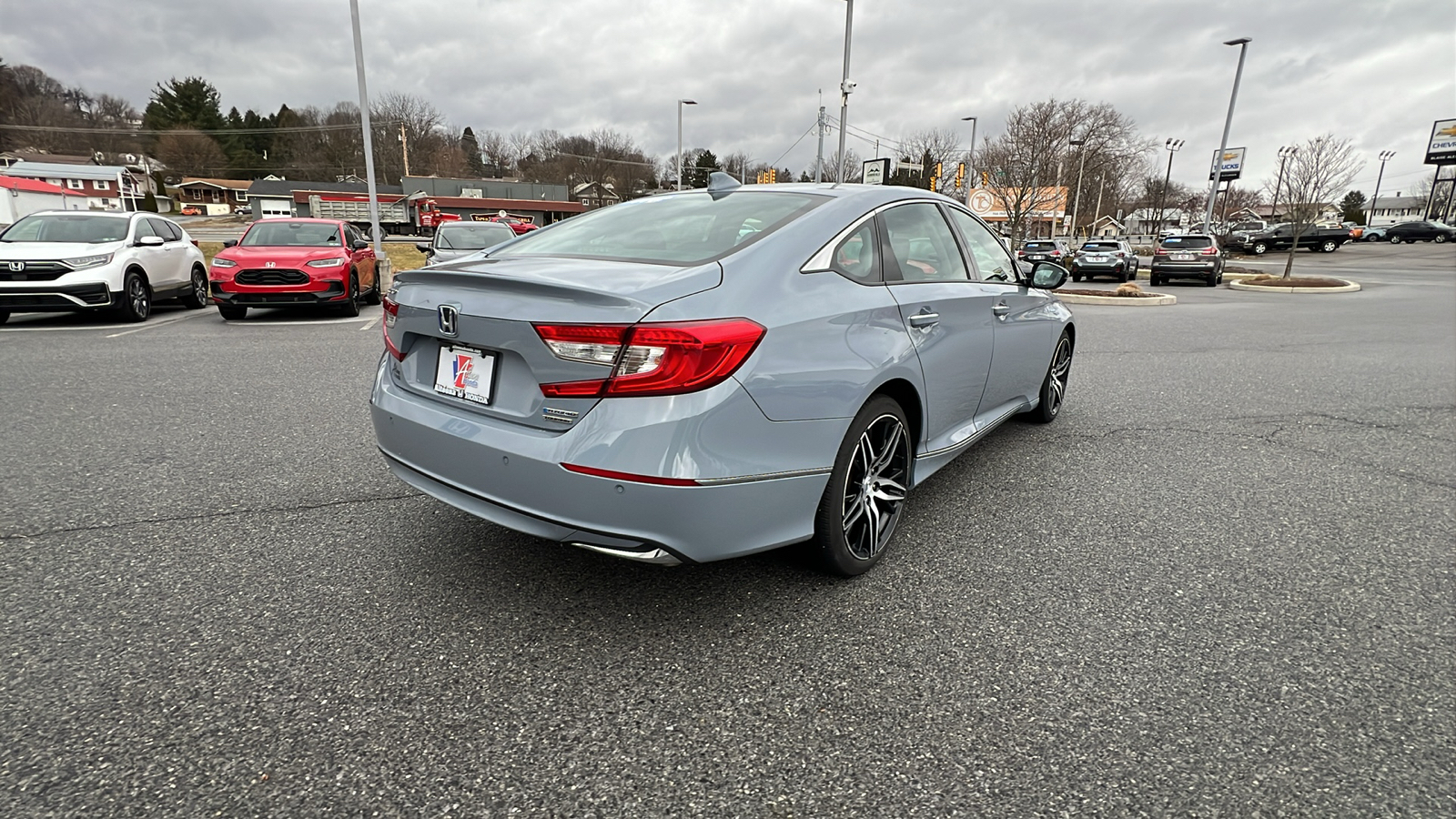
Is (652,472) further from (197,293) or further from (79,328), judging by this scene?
(197,293)

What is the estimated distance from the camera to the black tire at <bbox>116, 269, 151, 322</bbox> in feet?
33.2

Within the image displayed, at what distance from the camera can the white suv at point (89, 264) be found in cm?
939

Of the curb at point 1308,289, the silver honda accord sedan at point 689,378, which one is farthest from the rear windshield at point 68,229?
the curb at point 1308,289

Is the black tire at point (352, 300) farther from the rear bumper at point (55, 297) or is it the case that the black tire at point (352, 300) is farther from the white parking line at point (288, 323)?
the rear bumper at point (55, 297)

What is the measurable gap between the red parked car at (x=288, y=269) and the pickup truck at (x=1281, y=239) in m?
46.4

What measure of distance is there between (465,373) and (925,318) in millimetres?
1814

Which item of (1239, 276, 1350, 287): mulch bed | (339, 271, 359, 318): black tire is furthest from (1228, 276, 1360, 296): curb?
(339, 271, 359, 318): black tire

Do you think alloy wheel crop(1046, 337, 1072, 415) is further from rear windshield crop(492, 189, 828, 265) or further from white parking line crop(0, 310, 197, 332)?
white parking line crop(0, 310, 197, 332)

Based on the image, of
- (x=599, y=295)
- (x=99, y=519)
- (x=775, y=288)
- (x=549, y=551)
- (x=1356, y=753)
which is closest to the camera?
(x=1356, y=753)

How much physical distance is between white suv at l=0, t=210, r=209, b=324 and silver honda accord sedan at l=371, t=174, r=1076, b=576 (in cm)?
966

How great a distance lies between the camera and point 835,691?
2.29 meters

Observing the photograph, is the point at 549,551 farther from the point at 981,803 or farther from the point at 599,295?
the point at 981,803

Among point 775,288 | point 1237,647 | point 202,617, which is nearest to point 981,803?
point 1237,647

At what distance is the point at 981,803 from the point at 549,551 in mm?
1904
